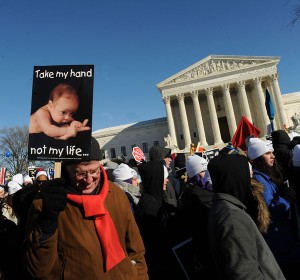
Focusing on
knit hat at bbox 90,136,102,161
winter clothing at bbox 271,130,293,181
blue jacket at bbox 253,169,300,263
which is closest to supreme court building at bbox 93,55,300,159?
winter clothing at bbox 271,130,293,181

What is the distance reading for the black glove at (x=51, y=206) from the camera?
2.06 meters

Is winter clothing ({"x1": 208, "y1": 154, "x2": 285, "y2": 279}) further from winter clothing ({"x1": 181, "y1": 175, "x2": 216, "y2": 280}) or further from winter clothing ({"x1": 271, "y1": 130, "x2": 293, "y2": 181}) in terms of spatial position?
winter clothing ({"x1": 271, "y1": 130, "x2": 293, "y2": 181})

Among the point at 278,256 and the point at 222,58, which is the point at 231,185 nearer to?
the point at 278,256

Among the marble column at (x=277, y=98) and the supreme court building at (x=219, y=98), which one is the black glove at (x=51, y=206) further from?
the marble column at (x=277, y=98)

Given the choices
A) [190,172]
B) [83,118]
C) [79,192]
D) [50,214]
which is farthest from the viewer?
[190,172]

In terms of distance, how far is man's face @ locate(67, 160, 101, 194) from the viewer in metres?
2.52

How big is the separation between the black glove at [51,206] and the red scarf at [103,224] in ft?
0.77

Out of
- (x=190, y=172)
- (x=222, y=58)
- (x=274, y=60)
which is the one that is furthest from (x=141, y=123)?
(x=190, y=172)

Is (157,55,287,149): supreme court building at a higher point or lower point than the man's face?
higher

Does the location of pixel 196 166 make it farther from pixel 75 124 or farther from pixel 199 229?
pixel 75 124

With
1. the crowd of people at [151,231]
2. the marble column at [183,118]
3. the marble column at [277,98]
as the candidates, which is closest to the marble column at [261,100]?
the marble column at [277,98]

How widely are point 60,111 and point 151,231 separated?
211 cm

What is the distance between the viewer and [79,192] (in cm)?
249

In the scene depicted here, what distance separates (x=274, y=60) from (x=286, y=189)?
50536 millimetres
